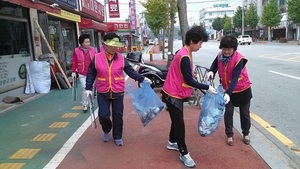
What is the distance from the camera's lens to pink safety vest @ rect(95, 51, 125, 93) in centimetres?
449

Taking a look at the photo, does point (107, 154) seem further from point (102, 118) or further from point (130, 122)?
point (130, 122)

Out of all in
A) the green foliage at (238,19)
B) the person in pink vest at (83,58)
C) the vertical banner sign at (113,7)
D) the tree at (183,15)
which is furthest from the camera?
the green foliage at (238,19)

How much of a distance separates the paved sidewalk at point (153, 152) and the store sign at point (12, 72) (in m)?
4.22

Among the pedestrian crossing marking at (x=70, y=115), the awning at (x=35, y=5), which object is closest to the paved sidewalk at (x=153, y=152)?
the pedestrian crossing marking at (x=70, y=115)

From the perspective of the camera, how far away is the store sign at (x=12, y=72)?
8469 mm

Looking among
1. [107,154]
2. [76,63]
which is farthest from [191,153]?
[76,63]

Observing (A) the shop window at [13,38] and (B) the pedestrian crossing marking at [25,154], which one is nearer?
(B) the pedestrian crossing marking at [25,154]

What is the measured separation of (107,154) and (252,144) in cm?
206

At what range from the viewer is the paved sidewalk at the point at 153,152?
3938 millimetres

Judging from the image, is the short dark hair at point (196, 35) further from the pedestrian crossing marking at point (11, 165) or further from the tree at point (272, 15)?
the tree at point (272, 15)

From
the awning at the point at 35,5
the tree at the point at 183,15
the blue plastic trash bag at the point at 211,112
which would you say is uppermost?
the awning at the point at 35,5

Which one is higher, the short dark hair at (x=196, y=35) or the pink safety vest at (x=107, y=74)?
the short dark hair at (x=196, y=35)

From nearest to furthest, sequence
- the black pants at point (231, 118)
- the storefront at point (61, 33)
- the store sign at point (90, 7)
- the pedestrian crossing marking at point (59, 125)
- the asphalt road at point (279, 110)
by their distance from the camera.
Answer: the black pants at point (231, 118)
the asphalt road at point (279, 110)
the pedestrian crossing marking at point (59, 125)
the storefront at point (61, 33)
the store sign at point (90, 7)

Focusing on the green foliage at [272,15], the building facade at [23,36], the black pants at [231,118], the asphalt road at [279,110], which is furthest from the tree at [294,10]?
the black pants at [231,118]
